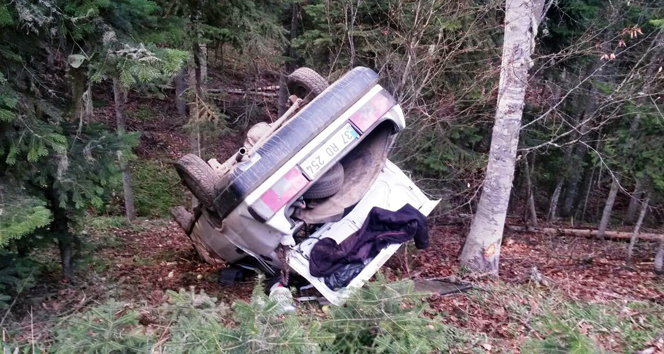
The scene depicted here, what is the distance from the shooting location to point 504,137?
6035 millimetres

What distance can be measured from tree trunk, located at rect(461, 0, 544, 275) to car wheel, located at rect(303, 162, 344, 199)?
195 cm

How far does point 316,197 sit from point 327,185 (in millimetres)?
185

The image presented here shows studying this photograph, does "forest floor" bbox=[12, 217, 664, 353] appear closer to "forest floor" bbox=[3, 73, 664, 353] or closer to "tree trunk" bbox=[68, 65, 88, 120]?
"forest floor" bbox=[3, 73, 664, 353]

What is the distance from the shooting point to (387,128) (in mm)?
6023

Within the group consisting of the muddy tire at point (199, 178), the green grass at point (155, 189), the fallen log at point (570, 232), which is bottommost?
the green grass at point (155, 189)

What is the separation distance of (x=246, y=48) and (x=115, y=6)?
583 centimetres

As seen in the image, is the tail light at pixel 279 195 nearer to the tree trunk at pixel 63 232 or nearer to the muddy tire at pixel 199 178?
the muddy tire at pixel 199 178

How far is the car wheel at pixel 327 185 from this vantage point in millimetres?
5426

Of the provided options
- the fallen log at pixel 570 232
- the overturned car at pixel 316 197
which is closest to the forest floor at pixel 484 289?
the overturned car at pixel 316 197

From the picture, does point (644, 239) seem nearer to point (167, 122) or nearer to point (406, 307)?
Answer: point (406, 307)

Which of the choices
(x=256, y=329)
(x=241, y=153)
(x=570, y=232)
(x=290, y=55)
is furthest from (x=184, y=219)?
(x=290, y=55)

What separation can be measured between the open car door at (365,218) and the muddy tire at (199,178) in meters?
1.00

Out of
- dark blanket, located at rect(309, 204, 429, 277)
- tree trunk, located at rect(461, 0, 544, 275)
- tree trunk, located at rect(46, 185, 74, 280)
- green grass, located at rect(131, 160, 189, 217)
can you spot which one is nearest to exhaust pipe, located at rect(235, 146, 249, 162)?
dark blanket, located at rect(309, 204, 429, 277)

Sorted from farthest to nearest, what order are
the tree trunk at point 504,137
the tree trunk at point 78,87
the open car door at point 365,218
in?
1. the tree trunk at point 504,137
2. the open car door at point 365,218
3. the tree trunk at point 78,87
